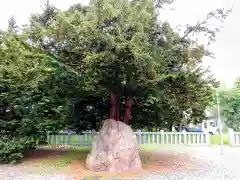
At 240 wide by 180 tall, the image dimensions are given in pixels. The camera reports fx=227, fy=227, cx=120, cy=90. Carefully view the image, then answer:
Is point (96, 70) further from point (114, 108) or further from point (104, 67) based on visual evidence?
point (114, 108)

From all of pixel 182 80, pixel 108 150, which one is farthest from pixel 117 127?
pixel 182 80

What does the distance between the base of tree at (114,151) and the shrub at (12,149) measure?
6.86ft

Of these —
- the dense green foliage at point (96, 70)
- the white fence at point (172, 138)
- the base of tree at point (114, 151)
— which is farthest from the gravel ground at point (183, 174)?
the white fence at point (172, 138)

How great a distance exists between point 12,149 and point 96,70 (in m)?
3.48

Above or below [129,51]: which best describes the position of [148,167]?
below

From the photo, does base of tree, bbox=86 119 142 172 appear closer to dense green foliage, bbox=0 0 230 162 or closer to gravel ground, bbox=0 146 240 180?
gravel ground, bbox=0 146 240 180

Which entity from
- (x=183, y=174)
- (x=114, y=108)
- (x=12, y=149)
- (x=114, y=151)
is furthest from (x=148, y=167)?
(x=12, y=149)

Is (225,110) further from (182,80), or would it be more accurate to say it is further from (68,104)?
(68,104)

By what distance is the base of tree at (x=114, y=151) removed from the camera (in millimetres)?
5656

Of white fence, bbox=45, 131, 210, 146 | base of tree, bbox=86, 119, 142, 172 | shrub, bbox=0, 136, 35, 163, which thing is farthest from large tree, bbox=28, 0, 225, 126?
white fence, bbox=45, 131, 210, 146

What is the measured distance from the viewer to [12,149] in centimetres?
636

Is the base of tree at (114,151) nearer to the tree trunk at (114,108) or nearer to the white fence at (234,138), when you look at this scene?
the tree trunk at (114,108)

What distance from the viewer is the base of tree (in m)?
5.66

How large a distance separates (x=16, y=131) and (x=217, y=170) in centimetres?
608
